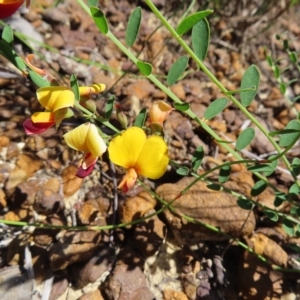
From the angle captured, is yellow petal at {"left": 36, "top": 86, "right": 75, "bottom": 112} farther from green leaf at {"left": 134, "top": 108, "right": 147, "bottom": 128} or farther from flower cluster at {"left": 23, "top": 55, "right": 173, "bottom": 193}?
green leaf at {"left": 134, "top": 108, "right": 147, "bottom": 128}

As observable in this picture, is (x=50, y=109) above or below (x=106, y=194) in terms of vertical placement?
above

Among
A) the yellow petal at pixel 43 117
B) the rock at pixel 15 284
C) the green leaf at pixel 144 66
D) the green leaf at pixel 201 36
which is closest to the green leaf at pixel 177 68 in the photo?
the green leaf at pixel 201 36

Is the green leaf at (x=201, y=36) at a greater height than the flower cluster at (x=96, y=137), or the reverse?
the green leaf at (x=201, y=36)

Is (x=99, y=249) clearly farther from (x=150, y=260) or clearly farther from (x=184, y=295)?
(x=184, y=295)

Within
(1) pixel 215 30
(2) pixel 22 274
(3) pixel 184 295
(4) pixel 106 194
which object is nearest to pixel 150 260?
(3) pixel 184 295

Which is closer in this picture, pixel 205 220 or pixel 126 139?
pixel 126 139

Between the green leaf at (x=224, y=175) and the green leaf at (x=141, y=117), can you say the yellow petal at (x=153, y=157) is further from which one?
the green leaf at (x=224, y=175)

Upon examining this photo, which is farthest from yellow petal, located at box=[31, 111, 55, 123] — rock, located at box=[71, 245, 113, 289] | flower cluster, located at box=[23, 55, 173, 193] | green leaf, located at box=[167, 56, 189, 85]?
rock, located at box=[71, 245, 113, 289]
